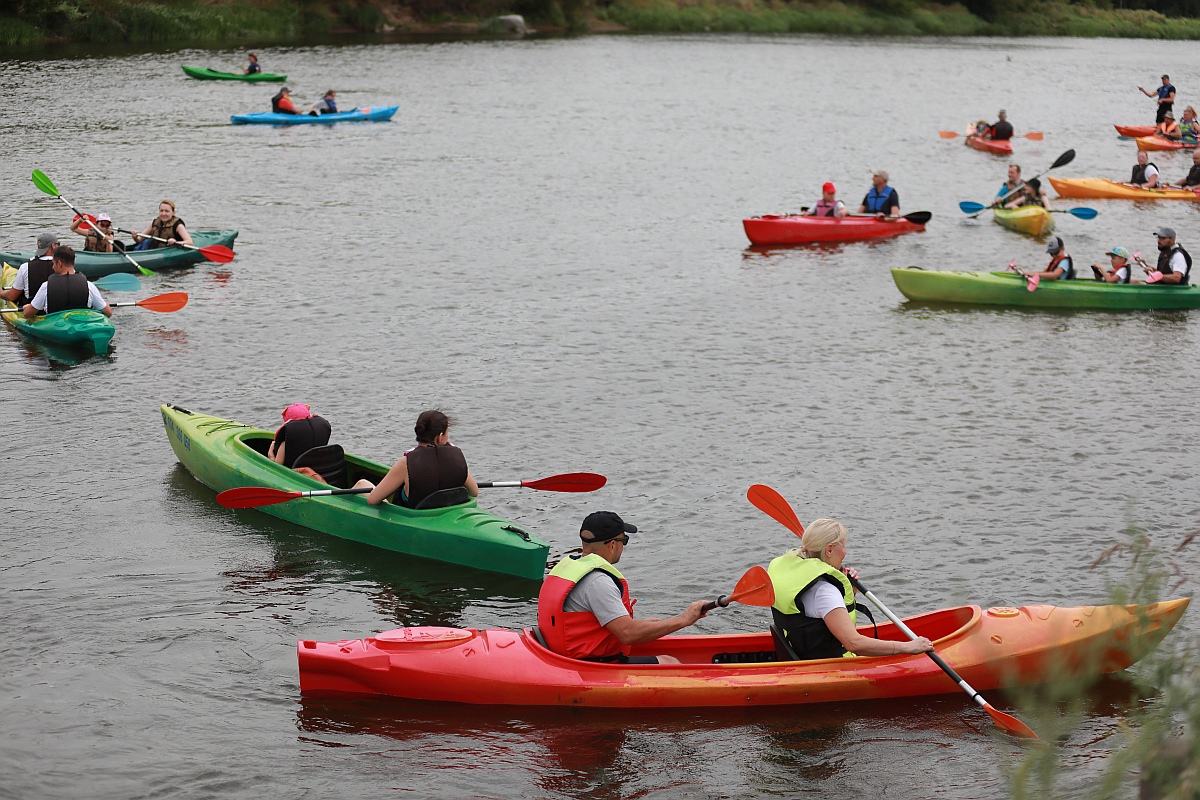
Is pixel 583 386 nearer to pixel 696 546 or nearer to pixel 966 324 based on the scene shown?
pixel 696 546

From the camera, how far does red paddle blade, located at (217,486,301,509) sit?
966 cm

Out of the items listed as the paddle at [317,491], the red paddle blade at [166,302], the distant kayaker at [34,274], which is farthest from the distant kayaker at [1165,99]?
the paddle at [317,491]

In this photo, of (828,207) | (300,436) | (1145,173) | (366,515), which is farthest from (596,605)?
(1145,173)

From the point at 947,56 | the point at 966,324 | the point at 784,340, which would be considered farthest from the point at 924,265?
the point at 947,56

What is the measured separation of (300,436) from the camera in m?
10.4

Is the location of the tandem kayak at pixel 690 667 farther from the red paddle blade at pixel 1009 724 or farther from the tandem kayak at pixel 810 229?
the tandem kayak at pixel 810 229

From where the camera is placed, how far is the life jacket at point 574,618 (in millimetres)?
7453

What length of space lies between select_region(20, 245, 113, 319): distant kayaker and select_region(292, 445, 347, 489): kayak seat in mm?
5962

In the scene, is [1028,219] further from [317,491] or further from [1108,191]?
[317,491]

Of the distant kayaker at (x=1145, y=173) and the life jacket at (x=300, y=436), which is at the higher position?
the distant kayaker at (x=1145, y=173)

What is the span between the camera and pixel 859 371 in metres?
15.0

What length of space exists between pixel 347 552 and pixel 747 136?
966 inches

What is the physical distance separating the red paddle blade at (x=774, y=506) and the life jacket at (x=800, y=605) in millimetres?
1287

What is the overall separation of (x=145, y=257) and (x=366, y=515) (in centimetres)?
994
